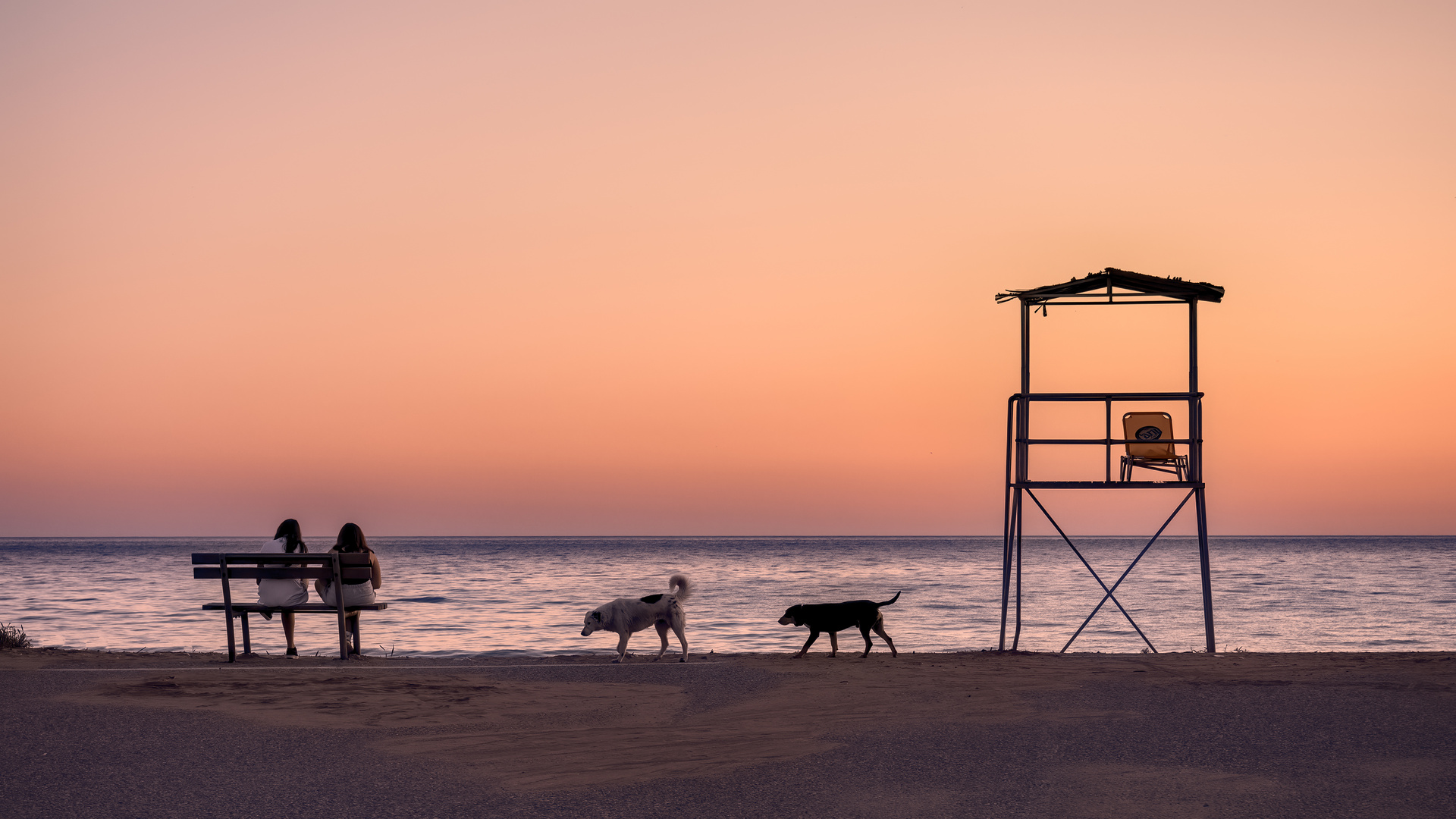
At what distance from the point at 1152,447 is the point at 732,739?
8094 millimetres

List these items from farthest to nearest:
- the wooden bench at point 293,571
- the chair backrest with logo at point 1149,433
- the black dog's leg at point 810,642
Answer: the chair backrest with logo at point 1149,433, the black dog's leg at point 810,642, the wooden bench at point 293,571

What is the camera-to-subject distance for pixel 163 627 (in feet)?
80.8

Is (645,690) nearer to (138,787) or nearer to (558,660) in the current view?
(558,660)

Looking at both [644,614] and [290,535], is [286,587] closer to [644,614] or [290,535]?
[290,535]

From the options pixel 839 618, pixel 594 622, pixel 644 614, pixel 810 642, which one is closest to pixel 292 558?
pixel 594 622

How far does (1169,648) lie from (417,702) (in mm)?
17050

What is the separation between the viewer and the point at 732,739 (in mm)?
7773

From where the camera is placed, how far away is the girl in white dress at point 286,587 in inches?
496

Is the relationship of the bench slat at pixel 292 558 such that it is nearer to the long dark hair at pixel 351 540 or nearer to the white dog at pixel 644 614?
the long dark hair at pixel 351 540

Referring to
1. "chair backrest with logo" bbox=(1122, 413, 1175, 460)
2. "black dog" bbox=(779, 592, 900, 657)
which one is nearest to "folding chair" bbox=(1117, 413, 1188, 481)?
"chair backrest with logo" bbox=(1122, 413, 1175, 460)

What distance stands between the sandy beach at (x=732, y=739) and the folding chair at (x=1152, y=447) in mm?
2905

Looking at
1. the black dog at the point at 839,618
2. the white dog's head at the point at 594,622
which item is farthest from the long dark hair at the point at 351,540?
the black dog at the point at 839,618

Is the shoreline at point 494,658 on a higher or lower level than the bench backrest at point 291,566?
lower

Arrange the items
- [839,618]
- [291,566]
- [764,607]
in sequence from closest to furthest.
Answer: [291,566] → [839,618] → [764,607]
